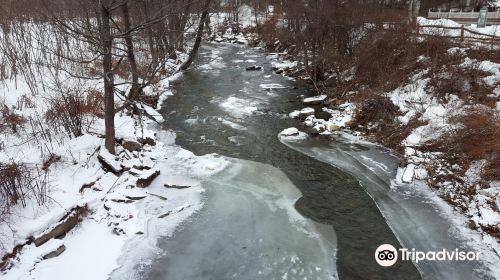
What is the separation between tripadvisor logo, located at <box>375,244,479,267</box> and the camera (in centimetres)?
631

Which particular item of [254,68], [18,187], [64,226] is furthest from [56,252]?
[254,68]

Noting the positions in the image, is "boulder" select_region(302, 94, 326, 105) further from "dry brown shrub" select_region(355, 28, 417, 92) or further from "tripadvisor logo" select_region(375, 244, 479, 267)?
A: "tripadvisor logo" select_region(375, 244, 479, 267)

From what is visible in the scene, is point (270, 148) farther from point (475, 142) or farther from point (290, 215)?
point (475, 142)

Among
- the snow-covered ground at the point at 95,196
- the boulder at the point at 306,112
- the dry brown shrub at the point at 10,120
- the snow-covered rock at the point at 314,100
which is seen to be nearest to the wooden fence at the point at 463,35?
the snow-covered rock at the point at 314,100

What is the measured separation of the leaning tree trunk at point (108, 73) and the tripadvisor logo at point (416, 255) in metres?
5.89

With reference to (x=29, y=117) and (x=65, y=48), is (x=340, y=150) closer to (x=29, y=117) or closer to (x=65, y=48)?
(x=29, y=117)

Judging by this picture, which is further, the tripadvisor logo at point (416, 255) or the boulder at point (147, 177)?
the boulder at point (147, 177)

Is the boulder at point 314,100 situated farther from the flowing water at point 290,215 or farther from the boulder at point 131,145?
the boulder at point 131,145

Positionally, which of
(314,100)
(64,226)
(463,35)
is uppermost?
(463,35)

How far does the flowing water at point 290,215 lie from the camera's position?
6.02 metres

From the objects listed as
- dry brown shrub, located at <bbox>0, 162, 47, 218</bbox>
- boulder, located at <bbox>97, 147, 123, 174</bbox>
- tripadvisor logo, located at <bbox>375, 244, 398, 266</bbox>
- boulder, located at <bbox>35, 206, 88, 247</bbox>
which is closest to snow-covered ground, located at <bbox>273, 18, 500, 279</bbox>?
tripadvisor logo, located at <bbox>375, 244, 398, 266</bbox>

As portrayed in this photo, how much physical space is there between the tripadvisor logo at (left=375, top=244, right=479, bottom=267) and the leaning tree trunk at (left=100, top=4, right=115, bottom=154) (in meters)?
5.89

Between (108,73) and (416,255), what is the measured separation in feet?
21.0

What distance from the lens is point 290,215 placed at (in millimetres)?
7453
